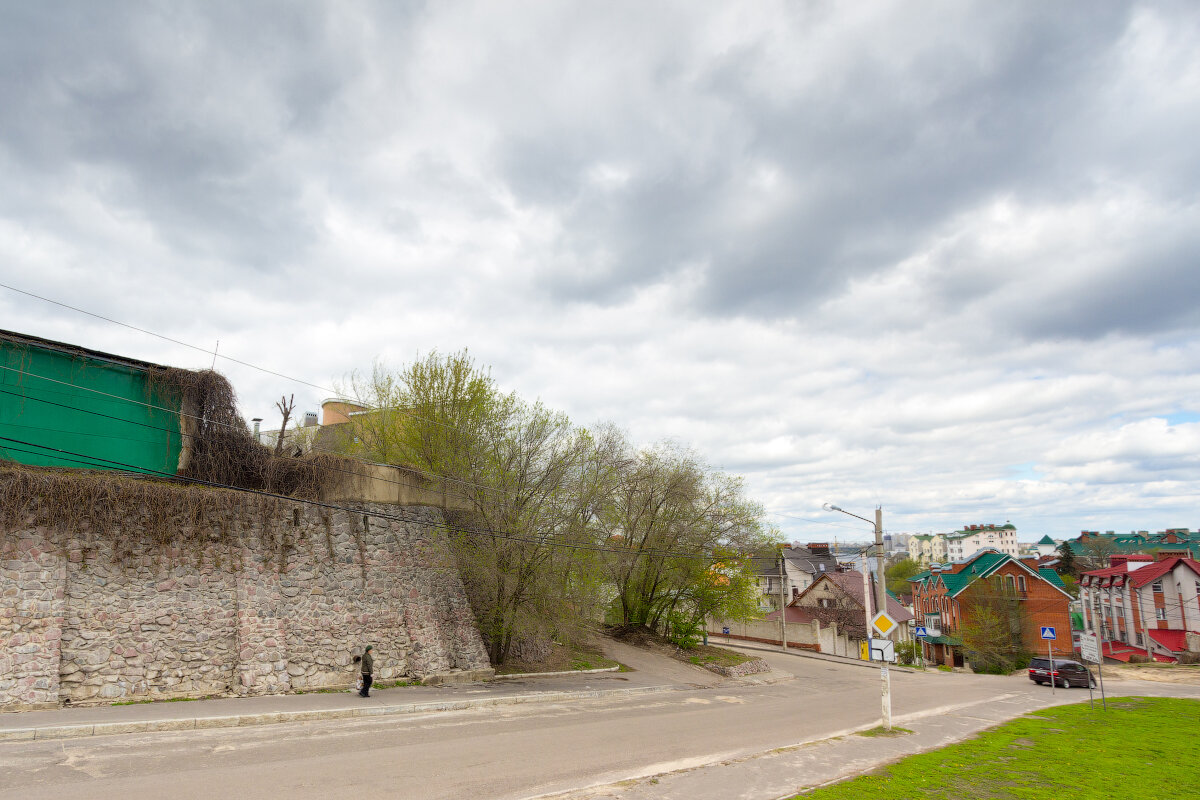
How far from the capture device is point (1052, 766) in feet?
38.9

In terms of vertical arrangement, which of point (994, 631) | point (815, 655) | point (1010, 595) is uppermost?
point (1010, 595)

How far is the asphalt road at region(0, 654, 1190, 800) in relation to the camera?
350 inches

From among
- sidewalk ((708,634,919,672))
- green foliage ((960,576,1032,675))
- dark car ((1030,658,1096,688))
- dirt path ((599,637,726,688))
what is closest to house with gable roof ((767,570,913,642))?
sidewalk ((708,634,919,672))

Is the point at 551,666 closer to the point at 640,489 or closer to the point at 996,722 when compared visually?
the point at 640,489

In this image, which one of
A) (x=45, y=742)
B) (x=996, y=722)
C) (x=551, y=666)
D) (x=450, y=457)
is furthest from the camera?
(x=551, y=666)

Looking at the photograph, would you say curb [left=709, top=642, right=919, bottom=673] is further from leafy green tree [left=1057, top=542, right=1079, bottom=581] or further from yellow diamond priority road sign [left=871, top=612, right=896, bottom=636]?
leafy green tree [left=1057, top=542, right=1079, bottom=581]

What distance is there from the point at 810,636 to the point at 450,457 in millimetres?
36306

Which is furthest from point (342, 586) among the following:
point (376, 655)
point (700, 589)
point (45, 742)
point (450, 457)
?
point (700, 589)

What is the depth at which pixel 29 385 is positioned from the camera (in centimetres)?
1723

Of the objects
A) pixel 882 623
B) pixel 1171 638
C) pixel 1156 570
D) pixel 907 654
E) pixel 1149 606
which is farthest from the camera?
pixel 1149 606

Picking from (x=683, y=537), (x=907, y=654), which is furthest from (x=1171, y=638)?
(x=683, y=537)

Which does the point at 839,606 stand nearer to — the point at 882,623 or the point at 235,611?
the point at 882,623

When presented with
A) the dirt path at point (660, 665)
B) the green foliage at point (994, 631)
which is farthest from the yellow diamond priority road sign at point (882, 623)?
the green foliage at point (994, 631)

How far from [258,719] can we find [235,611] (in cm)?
437
